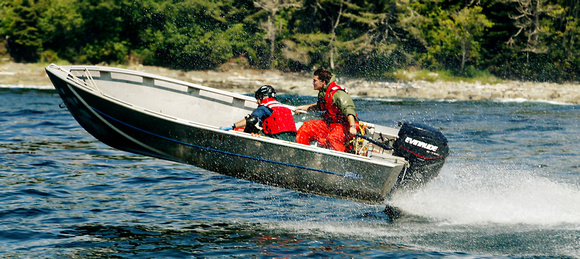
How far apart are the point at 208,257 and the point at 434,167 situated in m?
3.23

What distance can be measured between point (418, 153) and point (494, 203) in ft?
4.84

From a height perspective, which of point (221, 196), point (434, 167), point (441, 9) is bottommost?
point (221, 196)

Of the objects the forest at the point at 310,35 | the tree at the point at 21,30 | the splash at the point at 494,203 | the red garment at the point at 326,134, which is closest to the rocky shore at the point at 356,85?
the forest at the point at 310,35

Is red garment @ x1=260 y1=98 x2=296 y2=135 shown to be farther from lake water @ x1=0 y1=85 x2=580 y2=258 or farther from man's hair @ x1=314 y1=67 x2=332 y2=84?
lake water @ x1=0 y1=85 x2=580 y2=258

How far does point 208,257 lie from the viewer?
7.34 m

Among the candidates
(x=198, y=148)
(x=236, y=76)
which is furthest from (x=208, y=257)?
(x=236, y=76)

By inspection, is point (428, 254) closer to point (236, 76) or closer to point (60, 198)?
point (60, 198)

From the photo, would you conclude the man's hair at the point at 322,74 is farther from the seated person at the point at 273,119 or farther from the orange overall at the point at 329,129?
the seated person at the point at 273,119

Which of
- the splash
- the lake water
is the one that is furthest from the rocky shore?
the splash

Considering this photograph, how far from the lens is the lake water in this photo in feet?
25.0

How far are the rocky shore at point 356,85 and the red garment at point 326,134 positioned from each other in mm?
26937

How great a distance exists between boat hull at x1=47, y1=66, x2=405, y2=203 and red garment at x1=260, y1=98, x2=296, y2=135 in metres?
0.59

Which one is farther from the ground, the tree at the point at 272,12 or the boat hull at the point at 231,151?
the tree at the point at 272,12

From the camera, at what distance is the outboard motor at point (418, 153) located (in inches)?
329
